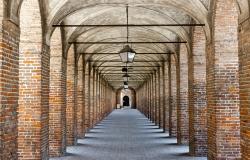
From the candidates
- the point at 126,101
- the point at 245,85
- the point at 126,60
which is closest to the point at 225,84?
the point at 245,85

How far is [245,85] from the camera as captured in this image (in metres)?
6.63

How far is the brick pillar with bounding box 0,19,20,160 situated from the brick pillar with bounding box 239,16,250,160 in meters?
4.18

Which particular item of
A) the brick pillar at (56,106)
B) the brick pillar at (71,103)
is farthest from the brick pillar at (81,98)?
the brick pillar at (56,106)

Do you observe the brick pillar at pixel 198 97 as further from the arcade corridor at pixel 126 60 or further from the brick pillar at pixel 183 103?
the brick pillar at pixel 183 103

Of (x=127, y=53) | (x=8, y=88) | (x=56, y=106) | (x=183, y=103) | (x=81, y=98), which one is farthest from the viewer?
(x=81, y=98)

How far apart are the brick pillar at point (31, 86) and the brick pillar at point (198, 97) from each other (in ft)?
16.6

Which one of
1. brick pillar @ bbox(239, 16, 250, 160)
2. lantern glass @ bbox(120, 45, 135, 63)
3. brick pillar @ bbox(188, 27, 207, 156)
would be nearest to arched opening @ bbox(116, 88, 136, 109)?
brick pillar @ bbox(188, 27, 207, 156)

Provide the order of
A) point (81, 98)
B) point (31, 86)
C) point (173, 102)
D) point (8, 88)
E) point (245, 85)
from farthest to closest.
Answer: point (81, 98), point (173, 102), point (31, 86), point (245, 85), point (8, 88)

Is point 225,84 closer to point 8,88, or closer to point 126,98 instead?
point 8,88

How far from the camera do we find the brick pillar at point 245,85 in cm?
644

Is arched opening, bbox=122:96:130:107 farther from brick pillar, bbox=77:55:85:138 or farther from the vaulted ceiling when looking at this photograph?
brick pillar, bbox=77:55:85:138

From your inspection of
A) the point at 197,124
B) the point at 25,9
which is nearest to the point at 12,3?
the point at 25,9

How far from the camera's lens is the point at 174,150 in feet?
41.6

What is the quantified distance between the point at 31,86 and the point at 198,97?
5.50 m
